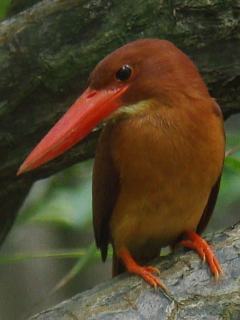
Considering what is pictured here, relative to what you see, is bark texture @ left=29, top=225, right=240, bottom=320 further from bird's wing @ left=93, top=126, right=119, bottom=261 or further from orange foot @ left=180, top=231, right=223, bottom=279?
bird's wing @ left=93, top=126, right=119, bottom=261

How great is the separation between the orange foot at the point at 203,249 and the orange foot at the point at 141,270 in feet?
0.45

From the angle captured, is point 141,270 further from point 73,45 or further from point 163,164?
point 73,45

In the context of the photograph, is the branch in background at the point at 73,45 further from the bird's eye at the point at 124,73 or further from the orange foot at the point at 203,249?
the orange foot at the point at 203,249

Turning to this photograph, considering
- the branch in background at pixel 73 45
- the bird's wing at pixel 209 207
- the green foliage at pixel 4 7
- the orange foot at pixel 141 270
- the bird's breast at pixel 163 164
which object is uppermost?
the green foliage at pixel 4 7

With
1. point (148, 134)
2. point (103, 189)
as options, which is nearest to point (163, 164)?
point (148, 134)

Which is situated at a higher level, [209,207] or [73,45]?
[73,45]

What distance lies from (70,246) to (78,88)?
2.22m

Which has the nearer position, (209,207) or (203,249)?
(203,249)

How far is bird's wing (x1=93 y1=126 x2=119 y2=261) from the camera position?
3299 mm

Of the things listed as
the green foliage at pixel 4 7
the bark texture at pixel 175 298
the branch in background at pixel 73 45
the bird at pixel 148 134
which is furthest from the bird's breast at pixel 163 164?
the green foliage at pixel 4 7

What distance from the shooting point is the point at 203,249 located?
3.20 m

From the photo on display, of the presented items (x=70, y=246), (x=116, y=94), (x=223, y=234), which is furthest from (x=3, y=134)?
(x=70, y=246)

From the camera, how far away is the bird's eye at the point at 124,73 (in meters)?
3.19

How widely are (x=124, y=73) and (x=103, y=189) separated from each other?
366mm
